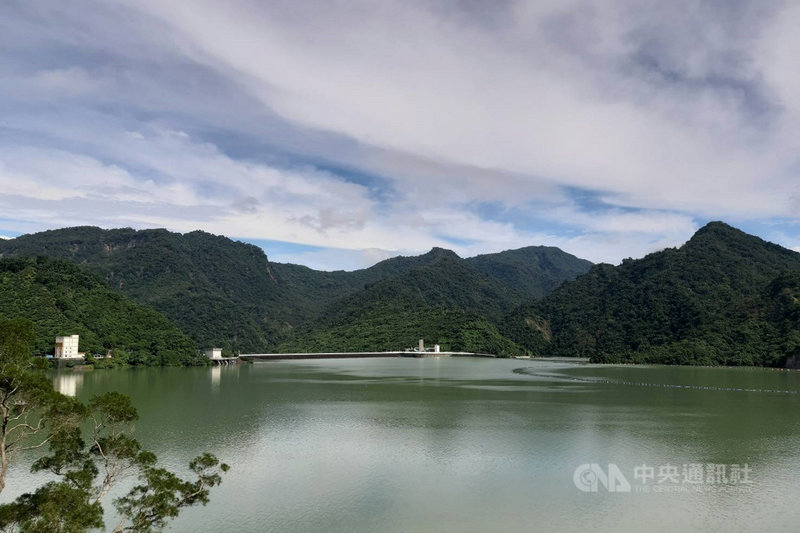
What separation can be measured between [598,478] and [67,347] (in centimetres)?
9322

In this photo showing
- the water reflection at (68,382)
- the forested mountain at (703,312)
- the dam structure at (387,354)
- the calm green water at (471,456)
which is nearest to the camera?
the calm green water at (471,456)

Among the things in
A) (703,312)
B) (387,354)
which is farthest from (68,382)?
(703,312)

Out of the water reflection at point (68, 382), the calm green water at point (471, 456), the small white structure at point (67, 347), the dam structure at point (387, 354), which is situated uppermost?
the small white structure at point (67, 347)

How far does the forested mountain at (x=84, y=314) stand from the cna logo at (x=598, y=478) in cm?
9452

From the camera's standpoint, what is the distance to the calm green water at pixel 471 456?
21.3 meters

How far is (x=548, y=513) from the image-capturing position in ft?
71.7

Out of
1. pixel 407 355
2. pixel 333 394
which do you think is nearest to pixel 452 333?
pixel 407 355

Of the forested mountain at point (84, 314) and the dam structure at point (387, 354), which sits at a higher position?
the forested mountain at point (84, 314)

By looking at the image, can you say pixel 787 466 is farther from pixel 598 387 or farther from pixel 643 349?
pixel 643 349

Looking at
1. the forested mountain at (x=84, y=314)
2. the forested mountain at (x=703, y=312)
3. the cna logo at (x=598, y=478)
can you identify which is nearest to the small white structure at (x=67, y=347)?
the forested mountain at (x=84, y=314)

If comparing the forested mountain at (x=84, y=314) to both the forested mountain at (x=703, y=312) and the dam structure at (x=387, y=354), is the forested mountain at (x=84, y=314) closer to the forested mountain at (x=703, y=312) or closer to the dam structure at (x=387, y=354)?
the dam structure at (x=387, y=354)

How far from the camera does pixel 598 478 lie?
2692 centimetres

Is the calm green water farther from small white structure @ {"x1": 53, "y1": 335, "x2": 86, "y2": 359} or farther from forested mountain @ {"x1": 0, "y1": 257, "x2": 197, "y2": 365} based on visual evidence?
forested mountain @ {"x1": 0, "y1": 257, "x2": 197, "y2": 365}

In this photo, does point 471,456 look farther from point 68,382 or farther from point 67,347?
point 67,347
